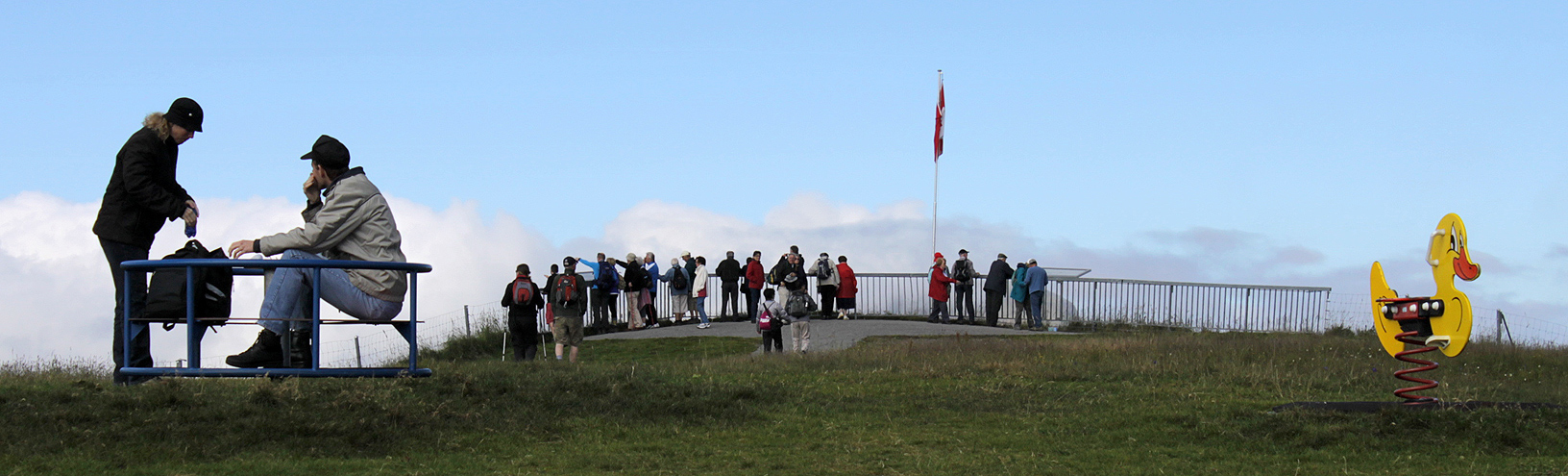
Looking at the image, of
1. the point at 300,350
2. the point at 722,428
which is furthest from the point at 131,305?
the point at 722,428

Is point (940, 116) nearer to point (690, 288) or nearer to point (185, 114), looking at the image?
point (690, 288)

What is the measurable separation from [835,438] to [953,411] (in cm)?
206

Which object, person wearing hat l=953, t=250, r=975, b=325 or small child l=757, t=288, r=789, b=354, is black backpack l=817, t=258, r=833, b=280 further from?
small child l=757, t=288, r=789, b=354

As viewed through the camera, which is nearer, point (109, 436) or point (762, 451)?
point (109, 436)

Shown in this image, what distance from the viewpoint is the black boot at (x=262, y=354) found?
820 cm

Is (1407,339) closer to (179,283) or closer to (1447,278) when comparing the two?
(1447,278)

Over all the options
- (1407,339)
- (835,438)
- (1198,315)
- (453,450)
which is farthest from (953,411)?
(1198,315)

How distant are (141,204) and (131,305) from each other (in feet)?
1.98

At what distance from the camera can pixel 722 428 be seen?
10203 millimetres

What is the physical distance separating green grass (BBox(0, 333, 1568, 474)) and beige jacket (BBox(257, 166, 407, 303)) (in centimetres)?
105

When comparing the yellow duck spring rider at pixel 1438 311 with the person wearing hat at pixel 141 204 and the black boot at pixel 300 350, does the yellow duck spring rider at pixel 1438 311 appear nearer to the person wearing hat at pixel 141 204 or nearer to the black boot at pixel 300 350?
the black boot at pixel 300 350

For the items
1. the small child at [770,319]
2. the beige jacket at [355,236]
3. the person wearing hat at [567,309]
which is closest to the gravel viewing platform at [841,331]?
the small child at [770,319]

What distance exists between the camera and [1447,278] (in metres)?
11.2

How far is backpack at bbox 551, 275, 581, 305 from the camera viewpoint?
68.5 ft
